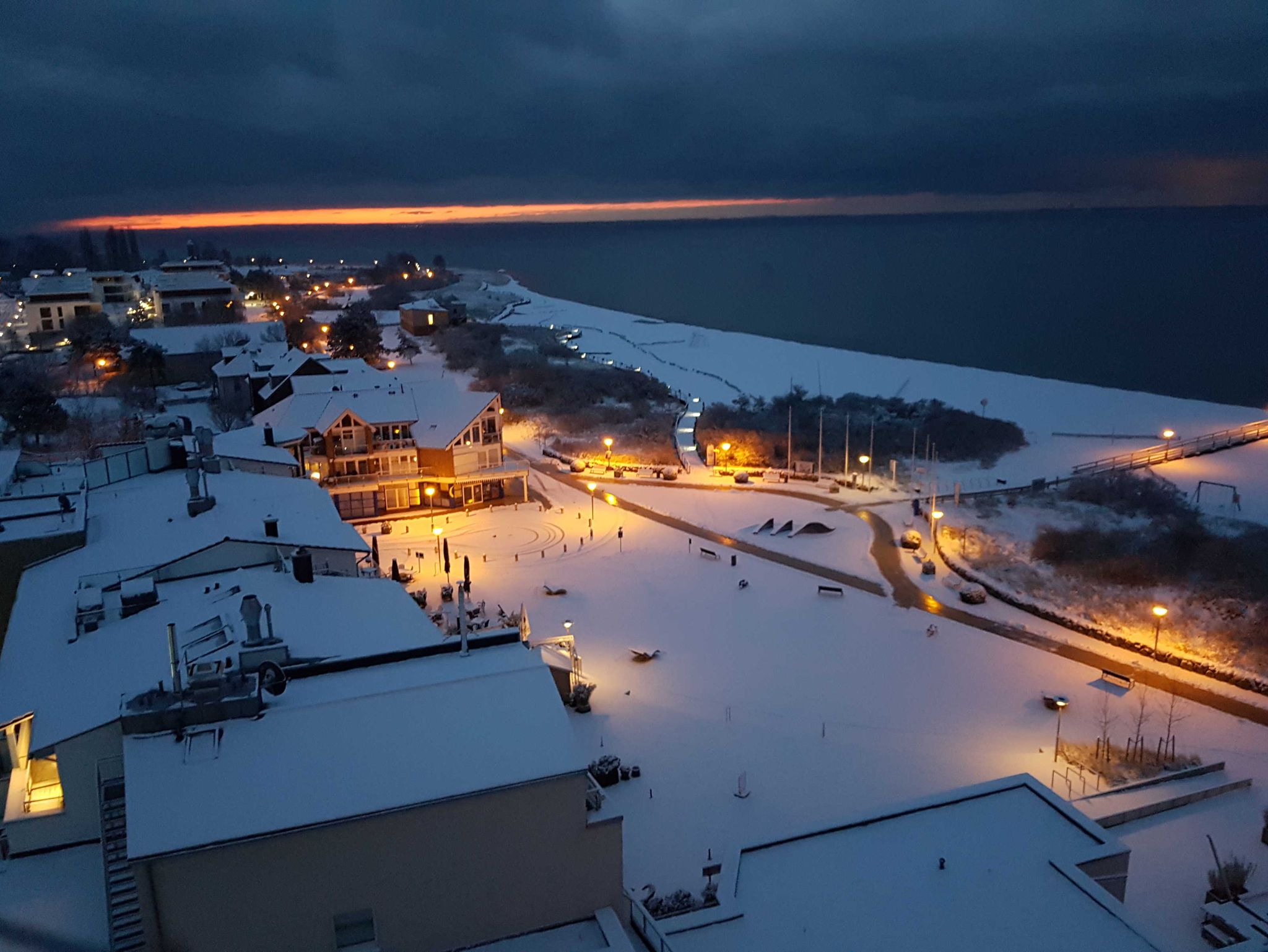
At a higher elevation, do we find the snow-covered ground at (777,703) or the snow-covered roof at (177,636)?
the snow-covered roof at (177,636)

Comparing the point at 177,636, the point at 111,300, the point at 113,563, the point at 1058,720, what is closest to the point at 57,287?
the point at 111,300

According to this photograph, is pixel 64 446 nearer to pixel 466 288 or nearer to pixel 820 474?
pixel 820 474

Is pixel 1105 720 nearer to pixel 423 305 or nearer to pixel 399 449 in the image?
pixel 399 449

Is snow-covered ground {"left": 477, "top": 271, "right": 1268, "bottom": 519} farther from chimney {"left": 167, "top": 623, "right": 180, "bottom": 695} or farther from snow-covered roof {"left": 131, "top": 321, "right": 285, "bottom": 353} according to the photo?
chimney {"left": 167, "top": 623, "right": 180, "bottom": 695}

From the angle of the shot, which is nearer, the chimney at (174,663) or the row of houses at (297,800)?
the row of houses at (297,800)

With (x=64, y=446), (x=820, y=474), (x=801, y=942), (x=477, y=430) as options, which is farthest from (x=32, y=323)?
(x=801, y=942)

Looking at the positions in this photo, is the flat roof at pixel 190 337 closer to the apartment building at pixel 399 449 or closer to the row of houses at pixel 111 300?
the row of houses at pixel 111 300

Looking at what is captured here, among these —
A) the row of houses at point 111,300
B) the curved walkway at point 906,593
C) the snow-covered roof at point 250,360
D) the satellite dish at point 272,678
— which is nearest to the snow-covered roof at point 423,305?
the row of houses at point 111,300
